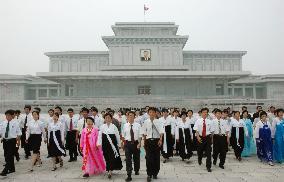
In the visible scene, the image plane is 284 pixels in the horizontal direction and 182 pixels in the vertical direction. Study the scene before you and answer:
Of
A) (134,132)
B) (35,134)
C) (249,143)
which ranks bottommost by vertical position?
(249,143)

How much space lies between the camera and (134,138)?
27.4ft

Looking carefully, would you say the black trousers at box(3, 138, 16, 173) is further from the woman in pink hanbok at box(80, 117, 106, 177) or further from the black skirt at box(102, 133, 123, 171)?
the black skirt at box(102, 133, 123, 171)

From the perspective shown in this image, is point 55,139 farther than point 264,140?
No

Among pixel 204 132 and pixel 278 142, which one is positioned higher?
pixel 204 132

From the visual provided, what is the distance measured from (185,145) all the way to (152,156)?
334cm

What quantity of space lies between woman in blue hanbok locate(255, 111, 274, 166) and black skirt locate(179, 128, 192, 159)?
2.21m

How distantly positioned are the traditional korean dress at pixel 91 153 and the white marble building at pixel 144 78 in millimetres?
24526

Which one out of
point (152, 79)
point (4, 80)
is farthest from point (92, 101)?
point (4, 80)

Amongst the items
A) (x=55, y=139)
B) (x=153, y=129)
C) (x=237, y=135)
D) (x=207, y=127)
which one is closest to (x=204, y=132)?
(x=207, y=127)

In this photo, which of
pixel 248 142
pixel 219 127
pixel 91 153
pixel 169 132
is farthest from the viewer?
pixel 248 142

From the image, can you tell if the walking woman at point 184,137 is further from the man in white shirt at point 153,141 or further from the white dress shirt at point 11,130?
the white dress shirt at point 11,130

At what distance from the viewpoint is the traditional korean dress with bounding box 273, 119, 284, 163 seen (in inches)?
410

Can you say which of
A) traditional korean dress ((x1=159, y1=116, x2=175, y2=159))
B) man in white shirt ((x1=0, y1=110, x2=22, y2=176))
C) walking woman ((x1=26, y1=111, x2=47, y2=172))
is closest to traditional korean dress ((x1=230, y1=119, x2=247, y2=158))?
traditional korean dress ((x1=159, y1=116, x2=175, y2=159))

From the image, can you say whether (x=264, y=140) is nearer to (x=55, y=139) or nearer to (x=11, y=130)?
(x=55, y=139)
